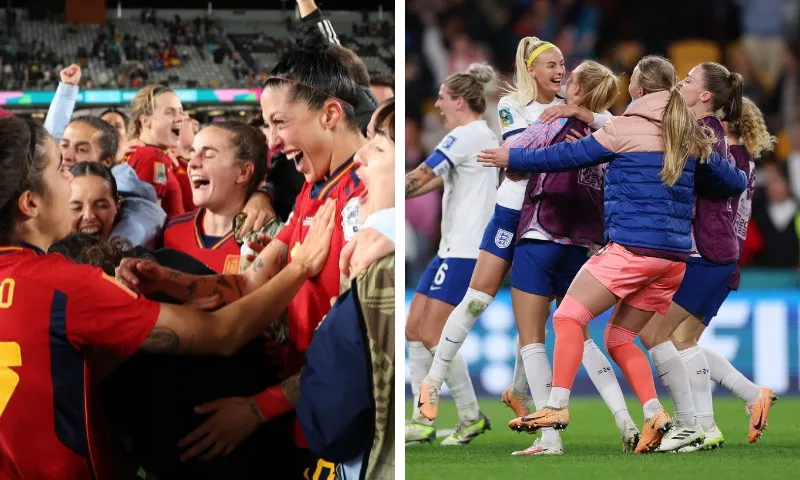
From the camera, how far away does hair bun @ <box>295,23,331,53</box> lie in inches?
111

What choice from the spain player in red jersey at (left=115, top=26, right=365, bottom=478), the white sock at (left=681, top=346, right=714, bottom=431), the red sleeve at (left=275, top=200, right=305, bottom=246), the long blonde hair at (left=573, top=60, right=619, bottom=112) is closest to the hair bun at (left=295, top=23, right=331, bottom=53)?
the spain player in red jersey at (left=115, top=26, right=365, bottom=478)

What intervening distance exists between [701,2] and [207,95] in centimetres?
242

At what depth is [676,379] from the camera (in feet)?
11.3

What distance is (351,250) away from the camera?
2697 mm

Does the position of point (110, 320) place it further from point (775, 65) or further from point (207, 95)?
point (775, 65)

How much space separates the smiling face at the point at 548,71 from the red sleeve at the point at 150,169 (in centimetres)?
113

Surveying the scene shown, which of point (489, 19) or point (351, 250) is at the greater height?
point (489, 19)

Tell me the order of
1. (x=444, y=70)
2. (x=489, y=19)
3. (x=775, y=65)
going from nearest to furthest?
(x=444, y=70) → (x=489, y=19) → (x=775, y=65)

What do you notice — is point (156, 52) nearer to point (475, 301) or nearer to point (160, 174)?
point (160, 174)

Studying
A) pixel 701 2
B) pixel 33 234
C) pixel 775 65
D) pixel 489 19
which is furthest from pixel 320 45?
pixel 775 65

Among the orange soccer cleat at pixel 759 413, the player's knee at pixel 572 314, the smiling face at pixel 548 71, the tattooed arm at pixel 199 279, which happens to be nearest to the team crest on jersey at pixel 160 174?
the tattooed arm at pixel 199 279

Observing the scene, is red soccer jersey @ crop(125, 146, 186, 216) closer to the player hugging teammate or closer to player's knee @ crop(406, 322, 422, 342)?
the player hugging teammate

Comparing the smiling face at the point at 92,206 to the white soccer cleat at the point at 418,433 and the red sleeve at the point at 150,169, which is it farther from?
the white soccer cleat at the point at 418,433

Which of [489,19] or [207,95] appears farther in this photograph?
[489,19]
